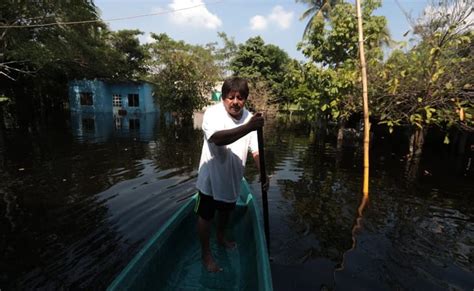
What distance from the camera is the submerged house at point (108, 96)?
99.7 feet

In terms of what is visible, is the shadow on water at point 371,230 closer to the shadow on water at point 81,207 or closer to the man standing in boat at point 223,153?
the man standing in boat at point 223,153

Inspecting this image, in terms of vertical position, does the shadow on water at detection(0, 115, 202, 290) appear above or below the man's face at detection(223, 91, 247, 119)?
below

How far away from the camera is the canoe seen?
253cm

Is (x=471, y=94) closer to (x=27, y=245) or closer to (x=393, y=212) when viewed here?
(x=393, y=212)

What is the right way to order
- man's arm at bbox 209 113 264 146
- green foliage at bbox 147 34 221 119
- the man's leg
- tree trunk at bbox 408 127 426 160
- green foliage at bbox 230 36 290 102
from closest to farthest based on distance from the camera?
1. man's arm at bbox 209 113 264 146
2. the man's leg
3. tree trunk at bbox 408 127 426 160
4. green foliage at bbox 147 34 221 119
5. green foliage at bbox 230 36 290 102

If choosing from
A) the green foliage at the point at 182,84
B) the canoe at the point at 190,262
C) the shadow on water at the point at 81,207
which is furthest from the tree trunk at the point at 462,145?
the green foliage at the point at 182,84

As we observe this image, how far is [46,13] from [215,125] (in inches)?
763

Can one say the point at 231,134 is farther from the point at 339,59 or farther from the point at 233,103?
the point at 339,59

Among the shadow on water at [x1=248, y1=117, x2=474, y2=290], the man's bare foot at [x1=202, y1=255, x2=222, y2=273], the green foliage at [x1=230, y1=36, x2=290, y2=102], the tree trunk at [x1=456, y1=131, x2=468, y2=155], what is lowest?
the shadow on water at [x1=248, y1=117, x2=474, y2=290]

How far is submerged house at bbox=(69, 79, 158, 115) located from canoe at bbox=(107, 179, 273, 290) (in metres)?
28.9

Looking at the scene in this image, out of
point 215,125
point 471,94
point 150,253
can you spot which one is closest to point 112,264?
point 150,253

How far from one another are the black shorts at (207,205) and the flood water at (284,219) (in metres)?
1.34

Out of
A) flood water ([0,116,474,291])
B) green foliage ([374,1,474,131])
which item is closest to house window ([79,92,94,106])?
flood water ([0,116,474,291])

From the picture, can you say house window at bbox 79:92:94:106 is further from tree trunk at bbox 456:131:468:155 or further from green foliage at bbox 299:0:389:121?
tree trunk at bbox 456:131:468:155
